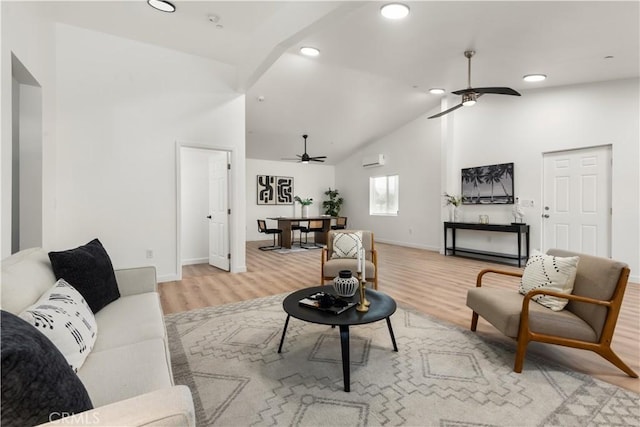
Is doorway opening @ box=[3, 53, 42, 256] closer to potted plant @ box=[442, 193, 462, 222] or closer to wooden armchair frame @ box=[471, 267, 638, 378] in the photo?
wooden armchair frame @ box=[471, 267, 638, 378]

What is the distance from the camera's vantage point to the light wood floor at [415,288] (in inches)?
91.0

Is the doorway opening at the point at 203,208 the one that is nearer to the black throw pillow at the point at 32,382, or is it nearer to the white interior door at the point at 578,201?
the black throw pillow at the point at 32,382

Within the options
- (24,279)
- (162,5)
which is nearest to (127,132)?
(162,5)

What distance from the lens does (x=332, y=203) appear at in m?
10.1

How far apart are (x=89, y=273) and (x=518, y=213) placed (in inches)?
245

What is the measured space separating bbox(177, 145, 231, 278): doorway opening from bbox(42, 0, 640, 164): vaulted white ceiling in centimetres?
164

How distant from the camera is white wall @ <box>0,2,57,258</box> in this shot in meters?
2.12

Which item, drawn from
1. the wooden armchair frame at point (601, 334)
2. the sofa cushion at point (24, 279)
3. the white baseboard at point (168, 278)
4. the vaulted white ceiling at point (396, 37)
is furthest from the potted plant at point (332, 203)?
the sofa cushion at point (24, 279)

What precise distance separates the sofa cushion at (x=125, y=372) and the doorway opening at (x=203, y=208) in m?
3.61

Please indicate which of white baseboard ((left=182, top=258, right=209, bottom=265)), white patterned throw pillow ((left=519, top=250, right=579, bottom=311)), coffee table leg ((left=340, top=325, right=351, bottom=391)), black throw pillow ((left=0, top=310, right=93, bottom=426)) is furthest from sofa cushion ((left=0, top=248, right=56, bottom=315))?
white baseboard ((left=182, top=258, right=209, bottom=265))

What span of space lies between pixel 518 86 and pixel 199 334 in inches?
226

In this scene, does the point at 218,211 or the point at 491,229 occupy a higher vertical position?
the point at 218,211

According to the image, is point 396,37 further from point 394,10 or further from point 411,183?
point 411,183

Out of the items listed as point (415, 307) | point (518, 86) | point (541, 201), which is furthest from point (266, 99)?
point (541, 201)
